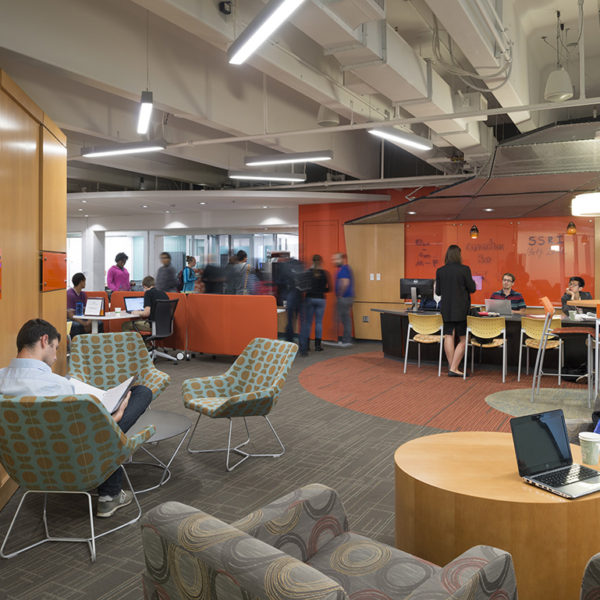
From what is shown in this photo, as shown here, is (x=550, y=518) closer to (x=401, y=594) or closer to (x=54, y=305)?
(x=401, y=594)

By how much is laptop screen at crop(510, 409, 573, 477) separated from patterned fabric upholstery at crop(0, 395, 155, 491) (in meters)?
2.13

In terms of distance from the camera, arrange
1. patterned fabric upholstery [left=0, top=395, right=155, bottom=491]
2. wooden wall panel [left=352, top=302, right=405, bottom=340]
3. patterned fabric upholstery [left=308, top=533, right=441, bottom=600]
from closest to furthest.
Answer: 1. patterned fabric upholstery [left=308, top=533, right=441, bottom=600]
2. patterned fabric upholstery [left=0, top=395, right=155, bottom=491]
3. wooden wall panel [left=352, top=302, right=405, bottom=340]

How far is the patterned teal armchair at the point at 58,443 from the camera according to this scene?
2889 mm

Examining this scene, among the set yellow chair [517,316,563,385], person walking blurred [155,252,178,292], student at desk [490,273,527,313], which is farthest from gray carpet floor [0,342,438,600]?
student at desk [490,273,527,313]

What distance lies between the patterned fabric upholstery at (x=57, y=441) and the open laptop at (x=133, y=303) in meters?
6.84

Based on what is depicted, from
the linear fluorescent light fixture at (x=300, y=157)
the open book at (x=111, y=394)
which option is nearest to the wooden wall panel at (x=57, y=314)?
the open book at (x=111, y=394)

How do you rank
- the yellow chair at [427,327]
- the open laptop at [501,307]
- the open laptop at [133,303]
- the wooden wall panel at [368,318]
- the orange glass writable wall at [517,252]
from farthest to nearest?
the wooden wall panel at [368,318], the orange glass writable wall at [517,252], the open laptop at [133,303], the open laptop at [501,307], the yellow chair at [427,327]

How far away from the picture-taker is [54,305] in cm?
538

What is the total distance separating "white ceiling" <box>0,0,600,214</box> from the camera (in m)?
4.74

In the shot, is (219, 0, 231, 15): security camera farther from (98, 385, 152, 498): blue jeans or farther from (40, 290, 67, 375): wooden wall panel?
(98, 385, 152, 498): blue jeans

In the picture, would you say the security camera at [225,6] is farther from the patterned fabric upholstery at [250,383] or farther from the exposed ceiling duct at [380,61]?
the patterned fabric upholstery at [250,383]

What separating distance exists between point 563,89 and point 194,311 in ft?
21.6

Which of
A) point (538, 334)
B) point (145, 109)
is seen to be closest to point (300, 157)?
point (145, 109)

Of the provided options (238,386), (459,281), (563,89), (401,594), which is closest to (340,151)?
(459,281)
